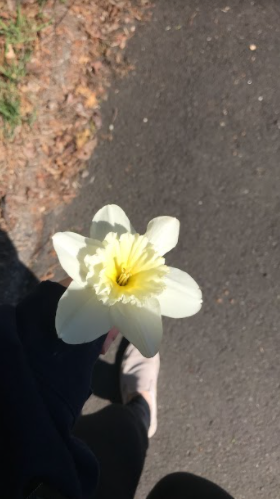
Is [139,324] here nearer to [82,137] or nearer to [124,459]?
[124,459]

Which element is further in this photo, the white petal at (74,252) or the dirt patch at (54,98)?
the dirt patch at (54,98)

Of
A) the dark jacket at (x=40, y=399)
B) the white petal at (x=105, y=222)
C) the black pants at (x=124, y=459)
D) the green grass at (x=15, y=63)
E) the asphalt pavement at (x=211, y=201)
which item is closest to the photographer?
the white petal at (x=105, y=222)

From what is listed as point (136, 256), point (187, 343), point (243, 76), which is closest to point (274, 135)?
point (243, 76)

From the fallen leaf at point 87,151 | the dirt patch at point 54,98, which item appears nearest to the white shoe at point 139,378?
the dirt patch at point 54,98

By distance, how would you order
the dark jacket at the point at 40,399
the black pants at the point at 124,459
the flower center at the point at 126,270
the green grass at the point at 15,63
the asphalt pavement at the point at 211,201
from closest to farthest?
the flower center at the point at 126,270
the dark jacket at the point at 40,399
the black pants at the point at 124,459
the green grass at the point at 15,63
the asphalt pavement at the point at 211,201

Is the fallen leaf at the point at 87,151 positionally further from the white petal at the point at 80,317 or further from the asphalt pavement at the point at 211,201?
the white petal at the point at 80,317

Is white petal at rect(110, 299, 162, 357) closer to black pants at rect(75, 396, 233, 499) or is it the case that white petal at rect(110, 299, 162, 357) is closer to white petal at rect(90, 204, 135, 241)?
white petal at rect(90, 204, 135, 241)

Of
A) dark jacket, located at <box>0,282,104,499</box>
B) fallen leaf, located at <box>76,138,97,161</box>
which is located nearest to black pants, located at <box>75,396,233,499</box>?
dark jacket, located at <box>0,282,104,499</box>
